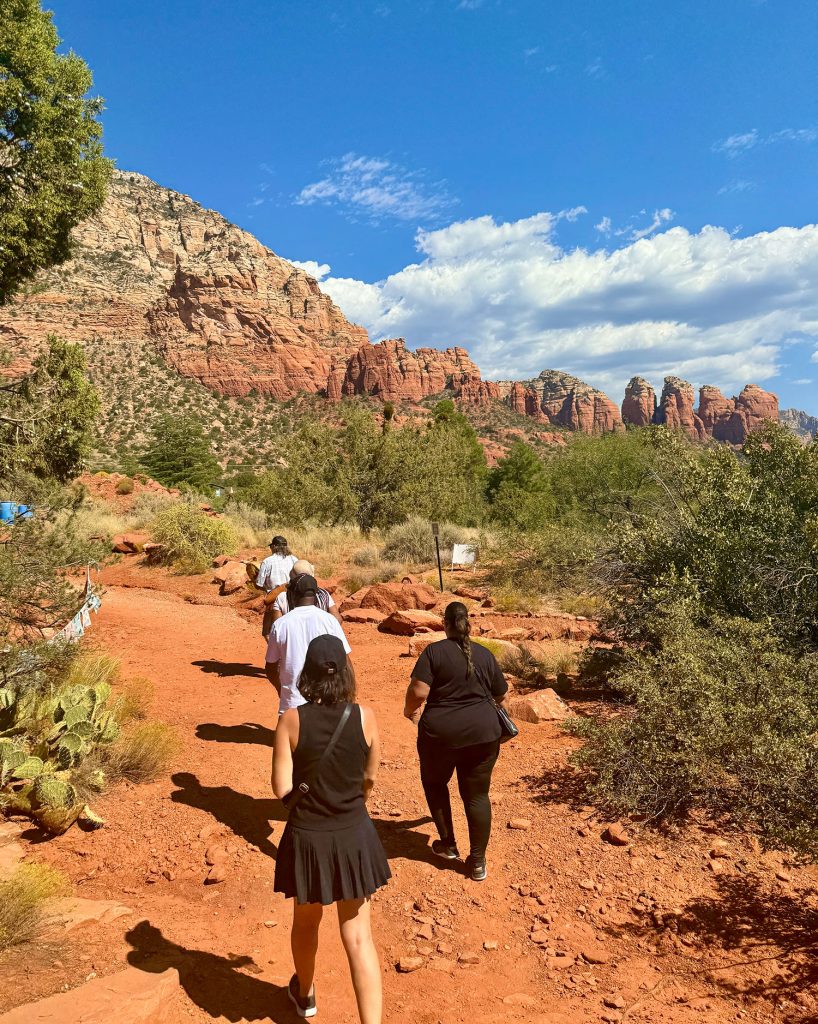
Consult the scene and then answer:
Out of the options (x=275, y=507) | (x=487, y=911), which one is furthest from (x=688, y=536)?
(x=275, y=507)

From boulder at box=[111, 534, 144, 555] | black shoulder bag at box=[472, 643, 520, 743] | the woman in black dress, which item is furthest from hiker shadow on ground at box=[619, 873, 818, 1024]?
boulder at box=[111, 534, 144, 555]

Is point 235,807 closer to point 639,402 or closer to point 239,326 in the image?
point 239,326

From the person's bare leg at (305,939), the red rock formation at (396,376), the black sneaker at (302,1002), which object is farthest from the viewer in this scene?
the red rock formation at (396,376)

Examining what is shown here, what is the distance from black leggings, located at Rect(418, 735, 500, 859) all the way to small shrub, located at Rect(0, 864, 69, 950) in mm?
2398

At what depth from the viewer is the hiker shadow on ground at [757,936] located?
3348 mm

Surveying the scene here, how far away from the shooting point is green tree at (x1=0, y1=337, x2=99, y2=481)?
28.2ft

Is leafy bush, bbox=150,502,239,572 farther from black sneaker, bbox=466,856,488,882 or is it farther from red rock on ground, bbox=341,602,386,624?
black sneaker, bbox=466,856,488,882

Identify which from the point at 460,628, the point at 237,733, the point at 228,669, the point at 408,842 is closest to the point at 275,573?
the point at 237,733

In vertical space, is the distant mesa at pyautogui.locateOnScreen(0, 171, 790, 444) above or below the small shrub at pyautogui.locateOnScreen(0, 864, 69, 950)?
above

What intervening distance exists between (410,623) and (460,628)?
286 inches

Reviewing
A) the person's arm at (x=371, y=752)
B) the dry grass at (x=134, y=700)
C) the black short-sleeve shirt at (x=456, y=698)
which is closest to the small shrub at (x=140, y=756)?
the dry grass at (x=134, y=700)

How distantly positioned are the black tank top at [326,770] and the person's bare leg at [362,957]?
0.36 m

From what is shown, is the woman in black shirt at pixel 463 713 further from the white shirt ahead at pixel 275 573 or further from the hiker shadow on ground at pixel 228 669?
the hiker shadow on ground at pixel 228 669

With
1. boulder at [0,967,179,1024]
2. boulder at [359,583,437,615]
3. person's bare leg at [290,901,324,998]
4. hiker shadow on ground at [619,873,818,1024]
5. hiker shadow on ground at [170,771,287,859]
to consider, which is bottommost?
hiker shadow on ground at [619,873,818,1024]
